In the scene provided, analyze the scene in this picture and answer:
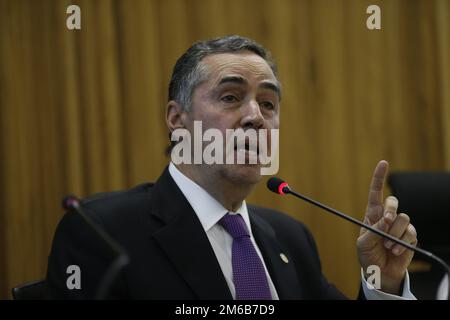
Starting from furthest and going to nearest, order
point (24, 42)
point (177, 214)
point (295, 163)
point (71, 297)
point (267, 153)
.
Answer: point (295, 163) < point (24, 42) < point (267, 153) < point (177, 214) < point (71, 297)

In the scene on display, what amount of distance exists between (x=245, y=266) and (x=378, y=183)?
1.40 ft

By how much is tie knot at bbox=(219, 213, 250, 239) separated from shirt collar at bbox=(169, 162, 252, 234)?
0.05 feet

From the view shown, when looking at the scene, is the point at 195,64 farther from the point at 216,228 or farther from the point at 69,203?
the point at 69,203

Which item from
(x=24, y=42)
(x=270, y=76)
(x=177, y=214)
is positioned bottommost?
(x=177, y=214)

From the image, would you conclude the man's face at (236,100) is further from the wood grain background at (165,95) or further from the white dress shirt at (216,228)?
the wood grain background at (165,95)

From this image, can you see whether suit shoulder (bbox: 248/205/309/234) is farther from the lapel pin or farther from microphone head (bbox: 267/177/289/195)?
microphone head (bbox: 267/177/289/195)

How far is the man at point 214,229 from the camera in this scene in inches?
53.2

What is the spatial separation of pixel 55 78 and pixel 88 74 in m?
0.16

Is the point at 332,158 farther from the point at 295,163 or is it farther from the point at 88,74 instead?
the point at 88,74

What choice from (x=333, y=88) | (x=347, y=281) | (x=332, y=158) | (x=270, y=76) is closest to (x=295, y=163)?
(x=332, y=158)

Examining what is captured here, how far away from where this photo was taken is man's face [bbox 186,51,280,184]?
1.56 metres

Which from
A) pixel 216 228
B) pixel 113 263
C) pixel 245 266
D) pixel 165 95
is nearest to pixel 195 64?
pixel 216 228

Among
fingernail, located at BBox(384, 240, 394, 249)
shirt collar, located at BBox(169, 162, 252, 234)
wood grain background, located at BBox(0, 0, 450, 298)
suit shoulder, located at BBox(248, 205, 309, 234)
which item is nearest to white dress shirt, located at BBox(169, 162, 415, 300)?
shirt collar, located at BBox(169, 162, 252, 234)

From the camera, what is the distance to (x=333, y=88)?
3174 mm
